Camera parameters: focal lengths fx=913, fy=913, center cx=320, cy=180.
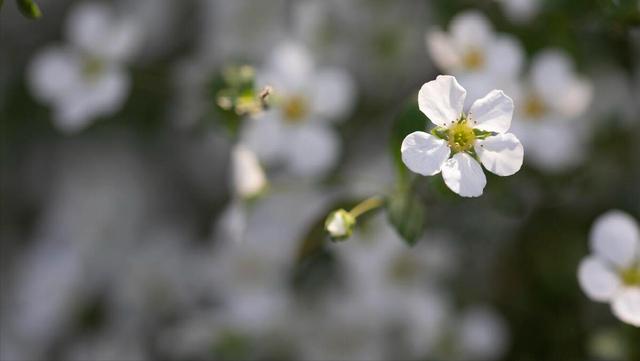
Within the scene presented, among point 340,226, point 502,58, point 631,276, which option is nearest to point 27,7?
point 340,226

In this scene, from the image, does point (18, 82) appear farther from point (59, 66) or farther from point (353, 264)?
point (353, 264)

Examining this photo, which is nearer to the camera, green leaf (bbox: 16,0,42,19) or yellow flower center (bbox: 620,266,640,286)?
green leaf (bbox: 16,0,42,19)

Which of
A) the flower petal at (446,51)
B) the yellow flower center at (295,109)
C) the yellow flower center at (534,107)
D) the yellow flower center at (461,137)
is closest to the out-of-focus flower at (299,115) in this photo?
the yellow flower center at (295,109)

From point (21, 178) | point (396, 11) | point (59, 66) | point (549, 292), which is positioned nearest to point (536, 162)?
point (549, 292)

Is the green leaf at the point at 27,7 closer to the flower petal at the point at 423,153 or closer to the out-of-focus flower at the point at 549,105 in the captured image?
the flower petal at the point at 423,153

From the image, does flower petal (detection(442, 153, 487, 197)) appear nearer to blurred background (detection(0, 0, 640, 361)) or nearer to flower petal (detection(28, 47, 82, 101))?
blurred background (detection(0, 0, 640, 361))

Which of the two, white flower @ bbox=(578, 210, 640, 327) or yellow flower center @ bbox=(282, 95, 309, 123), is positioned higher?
yellow flower center @ bbox=(282, 95, 309, 123)

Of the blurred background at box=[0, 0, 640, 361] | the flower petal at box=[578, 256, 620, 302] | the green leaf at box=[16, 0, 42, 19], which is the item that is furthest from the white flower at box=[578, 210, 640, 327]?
the green leaf at box=[16, 0, 42, 19]

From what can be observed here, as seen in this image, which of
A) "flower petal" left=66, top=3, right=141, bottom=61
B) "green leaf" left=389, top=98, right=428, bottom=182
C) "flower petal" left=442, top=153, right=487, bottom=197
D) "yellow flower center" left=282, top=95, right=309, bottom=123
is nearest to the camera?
"flower petal" left=442, top=153, right=487, bottom=197
